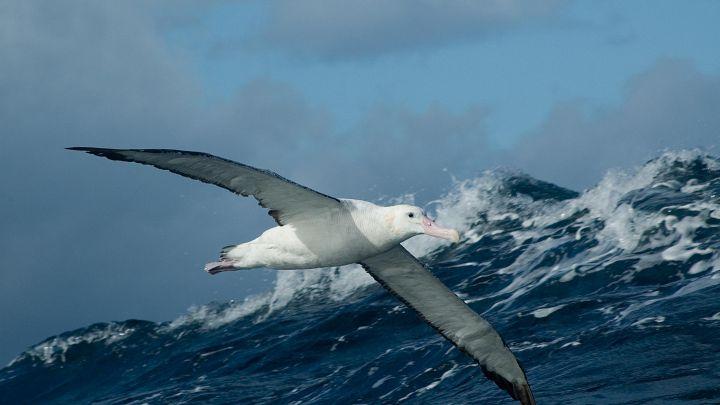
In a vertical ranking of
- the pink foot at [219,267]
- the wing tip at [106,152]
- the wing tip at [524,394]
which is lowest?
the wing tip at [524,394]

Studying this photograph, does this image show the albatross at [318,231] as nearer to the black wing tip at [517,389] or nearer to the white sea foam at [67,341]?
the black wing tip at [517,389]

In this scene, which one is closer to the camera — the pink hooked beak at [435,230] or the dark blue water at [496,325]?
the pink hooked beak at [435,230]

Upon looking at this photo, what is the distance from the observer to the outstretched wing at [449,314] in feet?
33.2

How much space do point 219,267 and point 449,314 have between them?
2521 mm

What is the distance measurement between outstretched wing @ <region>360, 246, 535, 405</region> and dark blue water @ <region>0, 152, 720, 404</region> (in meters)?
0.49

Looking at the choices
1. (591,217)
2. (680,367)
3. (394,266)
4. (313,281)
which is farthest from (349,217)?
(313,281)

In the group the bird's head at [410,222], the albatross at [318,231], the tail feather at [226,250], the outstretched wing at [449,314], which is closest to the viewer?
the albatross at [318,231]

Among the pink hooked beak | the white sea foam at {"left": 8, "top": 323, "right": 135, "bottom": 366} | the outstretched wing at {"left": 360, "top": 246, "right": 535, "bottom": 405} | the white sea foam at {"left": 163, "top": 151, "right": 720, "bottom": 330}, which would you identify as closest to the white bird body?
the pink hooked beak

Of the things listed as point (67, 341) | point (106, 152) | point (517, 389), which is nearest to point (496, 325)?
point (517, 389)

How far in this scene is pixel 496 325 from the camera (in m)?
13.7

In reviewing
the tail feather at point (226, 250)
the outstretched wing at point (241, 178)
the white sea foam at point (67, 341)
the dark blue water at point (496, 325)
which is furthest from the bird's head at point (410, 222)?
the white sea foam at point (67, 341)

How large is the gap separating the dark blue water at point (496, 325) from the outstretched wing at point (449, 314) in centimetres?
49

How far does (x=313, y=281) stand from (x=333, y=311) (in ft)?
10.6

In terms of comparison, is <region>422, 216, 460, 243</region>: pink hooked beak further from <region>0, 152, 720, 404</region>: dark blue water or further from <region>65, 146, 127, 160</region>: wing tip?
<region>65, 146, 127, 160</region>: wing tip
